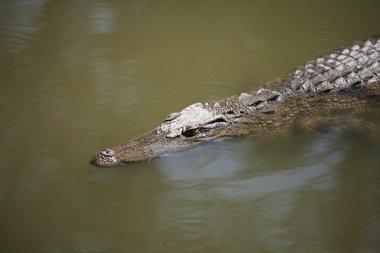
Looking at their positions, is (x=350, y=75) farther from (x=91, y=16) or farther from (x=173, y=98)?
(x=91, y=16)

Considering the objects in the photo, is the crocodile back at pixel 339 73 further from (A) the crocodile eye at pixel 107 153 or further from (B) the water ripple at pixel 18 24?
(B) the water ripple at pixel 18 24

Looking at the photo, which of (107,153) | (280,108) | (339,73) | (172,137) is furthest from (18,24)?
(339,73)

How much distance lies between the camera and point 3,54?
15.8 feet

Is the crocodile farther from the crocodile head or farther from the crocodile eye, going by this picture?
the crocodile eye

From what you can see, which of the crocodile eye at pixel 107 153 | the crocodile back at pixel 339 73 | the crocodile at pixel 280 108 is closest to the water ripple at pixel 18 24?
the crocodile eye at pixel 107 153

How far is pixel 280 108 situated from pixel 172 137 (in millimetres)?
1018

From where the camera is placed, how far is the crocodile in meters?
3.27

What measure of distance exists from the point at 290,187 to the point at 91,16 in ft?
13.0

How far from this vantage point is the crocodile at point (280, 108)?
327 cm

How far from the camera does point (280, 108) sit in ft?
11.4

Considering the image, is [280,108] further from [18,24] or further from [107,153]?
[18,24]

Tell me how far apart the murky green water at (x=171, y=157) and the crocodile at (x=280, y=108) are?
5.6 inches

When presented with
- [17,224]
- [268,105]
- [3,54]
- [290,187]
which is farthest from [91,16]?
[290,187]

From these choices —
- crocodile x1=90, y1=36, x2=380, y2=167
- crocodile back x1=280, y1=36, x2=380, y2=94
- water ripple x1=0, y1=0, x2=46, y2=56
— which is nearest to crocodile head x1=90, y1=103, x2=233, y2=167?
crocodile x1=90, y1=36, x2=380, y2=167
